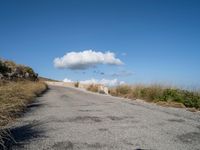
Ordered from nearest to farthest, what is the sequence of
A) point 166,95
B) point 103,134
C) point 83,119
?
point 103,134 → point 83,119 → point 166,95

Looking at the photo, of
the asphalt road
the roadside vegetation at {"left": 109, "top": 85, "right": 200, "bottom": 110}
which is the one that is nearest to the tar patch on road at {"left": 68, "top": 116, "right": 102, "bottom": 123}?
the asphalt road

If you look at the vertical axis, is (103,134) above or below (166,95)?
below

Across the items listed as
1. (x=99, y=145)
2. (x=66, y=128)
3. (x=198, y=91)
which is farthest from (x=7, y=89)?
(x=198, y=91)

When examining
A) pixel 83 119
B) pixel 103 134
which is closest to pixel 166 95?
pixel 83 119

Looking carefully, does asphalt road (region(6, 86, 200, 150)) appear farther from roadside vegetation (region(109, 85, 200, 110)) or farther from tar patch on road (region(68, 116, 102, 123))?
roadside vegetation (region(109, 85, 200, 110))

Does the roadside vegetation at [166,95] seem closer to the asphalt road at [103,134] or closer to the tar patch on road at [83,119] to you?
the asphalt road at [103,134]

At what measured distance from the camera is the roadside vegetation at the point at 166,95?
17.6 metres

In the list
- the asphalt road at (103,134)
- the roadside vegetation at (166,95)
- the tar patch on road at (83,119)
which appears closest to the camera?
the asphalt road at (103,134)

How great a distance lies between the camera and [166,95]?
20.4m

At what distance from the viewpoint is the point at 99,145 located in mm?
6395

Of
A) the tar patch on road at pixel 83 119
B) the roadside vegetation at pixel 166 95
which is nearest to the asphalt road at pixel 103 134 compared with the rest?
the tar patch on road at pixel 83 119

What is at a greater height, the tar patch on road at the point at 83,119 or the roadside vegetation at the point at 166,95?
the roadside vegetation at the point at 166,95

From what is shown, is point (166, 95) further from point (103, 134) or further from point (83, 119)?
point (103, 134)

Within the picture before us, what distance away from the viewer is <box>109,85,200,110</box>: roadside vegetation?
1764cm
